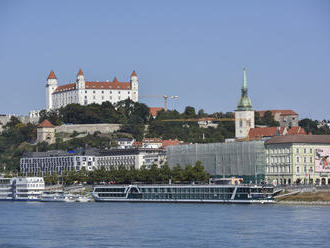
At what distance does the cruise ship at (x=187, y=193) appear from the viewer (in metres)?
80.8

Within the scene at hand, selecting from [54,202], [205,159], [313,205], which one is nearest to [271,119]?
[205,159]

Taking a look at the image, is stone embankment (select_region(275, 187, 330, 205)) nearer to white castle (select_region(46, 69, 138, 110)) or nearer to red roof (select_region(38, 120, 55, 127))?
red roof (select_region(38, 120, 55, 127))

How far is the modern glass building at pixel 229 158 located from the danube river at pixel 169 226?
859 inches

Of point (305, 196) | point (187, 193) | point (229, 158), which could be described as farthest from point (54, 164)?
point (305, 196)

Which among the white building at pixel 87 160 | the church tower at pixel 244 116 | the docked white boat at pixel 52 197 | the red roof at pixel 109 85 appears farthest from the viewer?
the red roof at pixel 109 85

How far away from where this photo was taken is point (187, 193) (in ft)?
283

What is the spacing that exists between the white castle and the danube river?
3273 inches

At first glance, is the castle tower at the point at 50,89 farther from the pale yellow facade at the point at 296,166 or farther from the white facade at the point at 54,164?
the pale yellow facade at the point at 296,166

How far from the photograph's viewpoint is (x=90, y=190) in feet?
346

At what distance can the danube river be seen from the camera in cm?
5247

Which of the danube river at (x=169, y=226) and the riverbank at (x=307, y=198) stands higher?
the riverbank at (x=307, y=198)

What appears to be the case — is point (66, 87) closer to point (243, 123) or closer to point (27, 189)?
point (243, 123)

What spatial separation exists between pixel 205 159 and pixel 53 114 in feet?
177

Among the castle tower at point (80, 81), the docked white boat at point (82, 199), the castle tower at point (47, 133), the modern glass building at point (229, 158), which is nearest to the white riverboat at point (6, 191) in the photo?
the docked white boat at point (82, 199)
